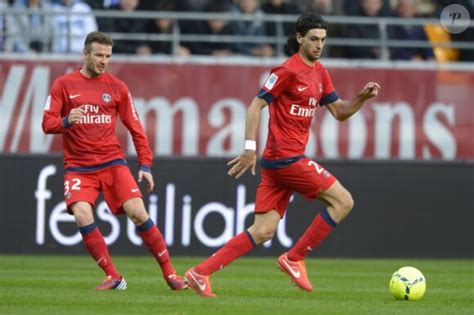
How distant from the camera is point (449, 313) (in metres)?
9.84

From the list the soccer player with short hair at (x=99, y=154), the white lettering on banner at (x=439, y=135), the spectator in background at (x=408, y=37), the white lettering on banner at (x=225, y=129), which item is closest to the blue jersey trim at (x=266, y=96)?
the soccer player with short hair at (x=99, y=154)

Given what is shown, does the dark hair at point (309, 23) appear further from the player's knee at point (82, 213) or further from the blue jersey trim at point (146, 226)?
the player's knee at point (82, 213)

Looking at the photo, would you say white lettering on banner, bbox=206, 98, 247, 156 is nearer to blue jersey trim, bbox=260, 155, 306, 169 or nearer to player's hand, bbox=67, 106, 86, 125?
blue jersey trim, bbox=260, 155, 306, 169

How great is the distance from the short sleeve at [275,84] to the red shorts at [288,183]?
667 millimetres

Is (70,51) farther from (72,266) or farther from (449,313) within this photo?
(449,313)

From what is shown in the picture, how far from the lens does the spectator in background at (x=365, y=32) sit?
20.6 m

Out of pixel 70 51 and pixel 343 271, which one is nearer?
pixel 343 271

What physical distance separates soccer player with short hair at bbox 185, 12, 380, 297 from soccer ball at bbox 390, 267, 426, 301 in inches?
37.0

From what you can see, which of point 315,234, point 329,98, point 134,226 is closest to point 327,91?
point 329,98

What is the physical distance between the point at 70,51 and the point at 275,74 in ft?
29.6

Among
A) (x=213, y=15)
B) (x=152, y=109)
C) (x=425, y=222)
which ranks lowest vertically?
(x=425, y=222)

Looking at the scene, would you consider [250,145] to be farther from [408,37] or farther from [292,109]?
[408,37]

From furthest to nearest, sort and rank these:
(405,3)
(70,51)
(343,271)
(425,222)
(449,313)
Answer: (405,3) < (70,51) < (425,222) < (343,271) < (449,313)

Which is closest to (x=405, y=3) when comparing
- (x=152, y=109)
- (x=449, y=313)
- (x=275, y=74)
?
(x=152, y=109)
